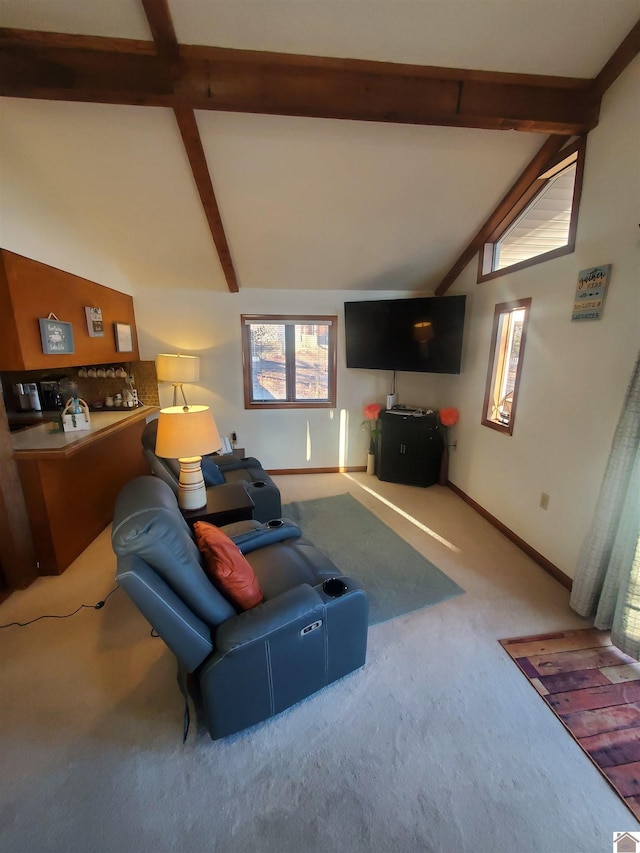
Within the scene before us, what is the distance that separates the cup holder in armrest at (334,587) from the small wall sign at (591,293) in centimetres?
218

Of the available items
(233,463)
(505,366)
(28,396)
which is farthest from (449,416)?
(28,396)

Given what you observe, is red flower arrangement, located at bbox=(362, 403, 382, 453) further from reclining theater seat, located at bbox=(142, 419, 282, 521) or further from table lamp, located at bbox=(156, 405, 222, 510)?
table lamp, located at bbox=(156, 405, 222, 510)

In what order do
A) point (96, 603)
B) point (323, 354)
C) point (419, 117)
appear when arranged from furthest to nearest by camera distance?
point (323, 354) < point (96, 603) < point (419, 117)

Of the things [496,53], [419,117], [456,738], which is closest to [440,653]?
[456,738]

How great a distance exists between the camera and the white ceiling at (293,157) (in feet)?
5.49

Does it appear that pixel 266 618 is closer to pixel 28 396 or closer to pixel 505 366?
pixel 505 366

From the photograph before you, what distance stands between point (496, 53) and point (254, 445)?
3824mm

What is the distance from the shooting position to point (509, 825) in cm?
118

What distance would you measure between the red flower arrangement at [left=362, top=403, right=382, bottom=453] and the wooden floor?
267 centimetres

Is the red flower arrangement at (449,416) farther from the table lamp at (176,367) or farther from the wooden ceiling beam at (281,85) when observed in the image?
the table lamp at (176,367)

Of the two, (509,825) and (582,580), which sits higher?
(582,580)

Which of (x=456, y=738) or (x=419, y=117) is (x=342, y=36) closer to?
(x=419, y=117)

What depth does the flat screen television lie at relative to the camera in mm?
3508

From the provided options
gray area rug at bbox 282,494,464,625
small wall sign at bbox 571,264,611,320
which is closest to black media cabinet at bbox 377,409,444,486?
gray area rug at bbox 282,494,464,625
